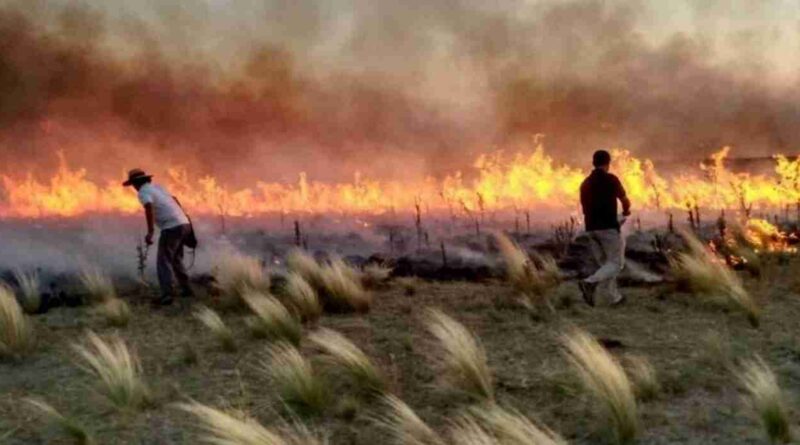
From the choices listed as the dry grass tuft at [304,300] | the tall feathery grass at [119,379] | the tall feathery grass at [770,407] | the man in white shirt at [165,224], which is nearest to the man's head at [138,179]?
the man in white shirt at [165,224]

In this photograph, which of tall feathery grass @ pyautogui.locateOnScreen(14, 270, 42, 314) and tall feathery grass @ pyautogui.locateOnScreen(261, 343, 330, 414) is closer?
tall feathery grass @ pyautogui.locateOnScreen(261, 343, 330, 414)

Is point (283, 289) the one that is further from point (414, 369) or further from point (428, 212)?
point (428, 212)

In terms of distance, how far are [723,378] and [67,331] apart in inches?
283

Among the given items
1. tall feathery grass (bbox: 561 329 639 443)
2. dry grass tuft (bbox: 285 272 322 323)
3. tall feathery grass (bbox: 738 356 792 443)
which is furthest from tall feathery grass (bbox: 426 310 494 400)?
dry grass tuft (bbox: 285 272 322 323)

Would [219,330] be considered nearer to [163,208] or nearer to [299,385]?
[299,385]

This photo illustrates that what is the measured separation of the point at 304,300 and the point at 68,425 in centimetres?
458

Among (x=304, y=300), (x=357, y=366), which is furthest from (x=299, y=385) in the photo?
(x=304, y=300)

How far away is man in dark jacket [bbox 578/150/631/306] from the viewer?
11.7m

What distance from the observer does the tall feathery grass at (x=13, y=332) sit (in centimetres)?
1012

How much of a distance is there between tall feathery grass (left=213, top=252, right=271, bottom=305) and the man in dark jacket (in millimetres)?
4132

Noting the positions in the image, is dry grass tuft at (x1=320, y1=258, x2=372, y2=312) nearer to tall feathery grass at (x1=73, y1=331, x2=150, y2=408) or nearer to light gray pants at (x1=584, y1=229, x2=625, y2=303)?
light gray pants at (x1=584, y1=229, x2=625, y2=303)

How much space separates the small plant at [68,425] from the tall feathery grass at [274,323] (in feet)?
9.16

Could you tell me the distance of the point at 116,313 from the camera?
11578 millimetres

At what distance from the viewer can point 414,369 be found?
28.7 ft
